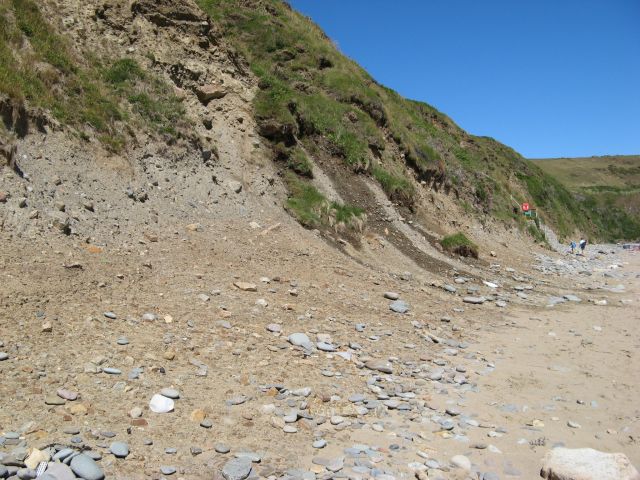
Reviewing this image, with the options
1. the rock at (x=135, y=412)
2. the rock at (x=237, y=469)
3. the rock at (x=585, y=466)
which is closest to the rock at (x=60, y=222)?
the rock at (x=135, y=412)

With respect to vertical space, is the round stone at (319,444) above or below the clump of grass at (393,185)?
below

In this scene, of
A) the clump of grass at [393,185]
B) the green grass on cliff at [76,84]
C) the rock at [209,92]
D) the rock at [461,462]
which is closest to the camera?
the rock at [461,462]

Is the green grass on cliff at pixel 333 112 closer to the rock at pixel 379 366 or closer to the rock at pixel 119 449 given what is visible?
the rock at pixel 379 366

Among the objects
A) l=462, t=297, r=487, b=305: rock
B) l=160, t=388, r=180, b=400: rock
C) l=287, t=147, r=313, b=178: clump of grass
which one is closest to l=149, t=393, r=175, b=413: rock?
l=160, t=388, r=180, b=400: rock

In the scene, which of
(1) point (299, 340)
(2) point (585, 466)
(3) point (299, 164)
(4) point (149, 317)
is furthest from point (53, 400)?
(3) point (299, 164)

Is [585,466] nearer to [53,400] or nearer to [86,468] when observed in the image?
[86,468]

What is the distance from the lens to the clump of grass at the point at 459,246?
19266 mm

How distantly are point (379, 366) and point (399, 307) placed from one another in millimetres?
3497

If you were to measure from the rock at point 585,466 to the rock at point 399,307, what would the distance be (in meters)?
5.92

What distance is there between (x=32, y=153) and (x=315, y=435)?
8.34 m

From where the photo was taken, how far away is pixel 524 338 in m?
11.0

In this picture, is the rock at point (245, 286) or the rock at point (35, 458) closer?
the rock at point (35, 458)

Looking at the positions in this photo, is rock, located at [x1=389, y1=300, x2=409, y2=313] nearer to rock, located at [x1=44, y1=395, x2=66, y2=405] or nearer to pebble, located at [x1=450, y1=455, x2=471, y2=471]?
pebble, located at [x1=450, y1=455, x2=471, y2=471]

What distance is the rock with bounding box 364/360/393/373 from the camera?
8.12 metres
